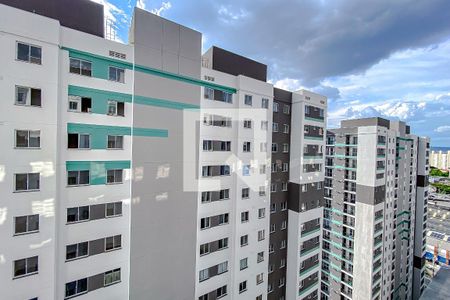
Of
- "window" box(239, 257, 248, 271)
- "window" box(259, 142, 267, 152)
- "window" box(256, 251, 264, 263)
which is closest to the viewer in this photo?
"window" box(239, 257, 248, 271)

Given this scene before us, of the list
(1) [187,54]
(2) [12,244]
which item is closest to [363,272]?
(1) [187,54]

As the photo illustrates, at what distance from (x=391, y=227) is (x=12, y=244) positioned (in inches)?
2333

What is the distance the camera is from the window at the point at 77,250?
14.0 meters

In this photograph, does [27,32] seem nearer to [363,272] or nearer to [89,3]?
[89,3]

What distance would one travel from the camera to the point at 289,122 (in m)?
26.1

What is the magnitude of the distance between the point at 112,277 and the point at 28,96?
12.5 metres

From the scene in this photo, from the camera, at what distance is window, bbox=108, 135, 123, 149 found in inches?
604

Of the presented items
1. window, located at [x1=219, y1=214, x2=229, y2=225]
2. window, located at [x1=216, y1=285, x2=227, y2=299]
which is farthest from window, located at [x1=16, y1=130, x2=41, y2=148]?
window, located at [x1=216, y1=285, x2=227, y2=299]

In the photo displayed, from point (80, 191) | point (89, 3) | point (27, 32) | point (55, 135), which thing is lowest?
point (80, 191)

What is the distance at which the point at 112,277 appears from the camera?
1544 centimetres

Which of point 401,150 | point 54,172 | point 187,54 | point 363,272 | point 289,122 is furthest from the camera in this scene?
point 401,150

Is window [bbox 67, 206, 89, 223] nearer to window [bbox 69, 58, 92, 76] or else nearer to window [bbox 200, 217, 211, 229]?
window [bbox 69, 58, 92, 76]

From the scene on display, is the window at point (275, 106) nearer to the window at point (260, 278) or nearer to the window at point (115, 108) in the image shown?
the window at point (115, 108)

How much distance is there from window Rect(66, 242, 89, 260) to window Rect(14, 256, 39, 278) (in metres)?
1.58
